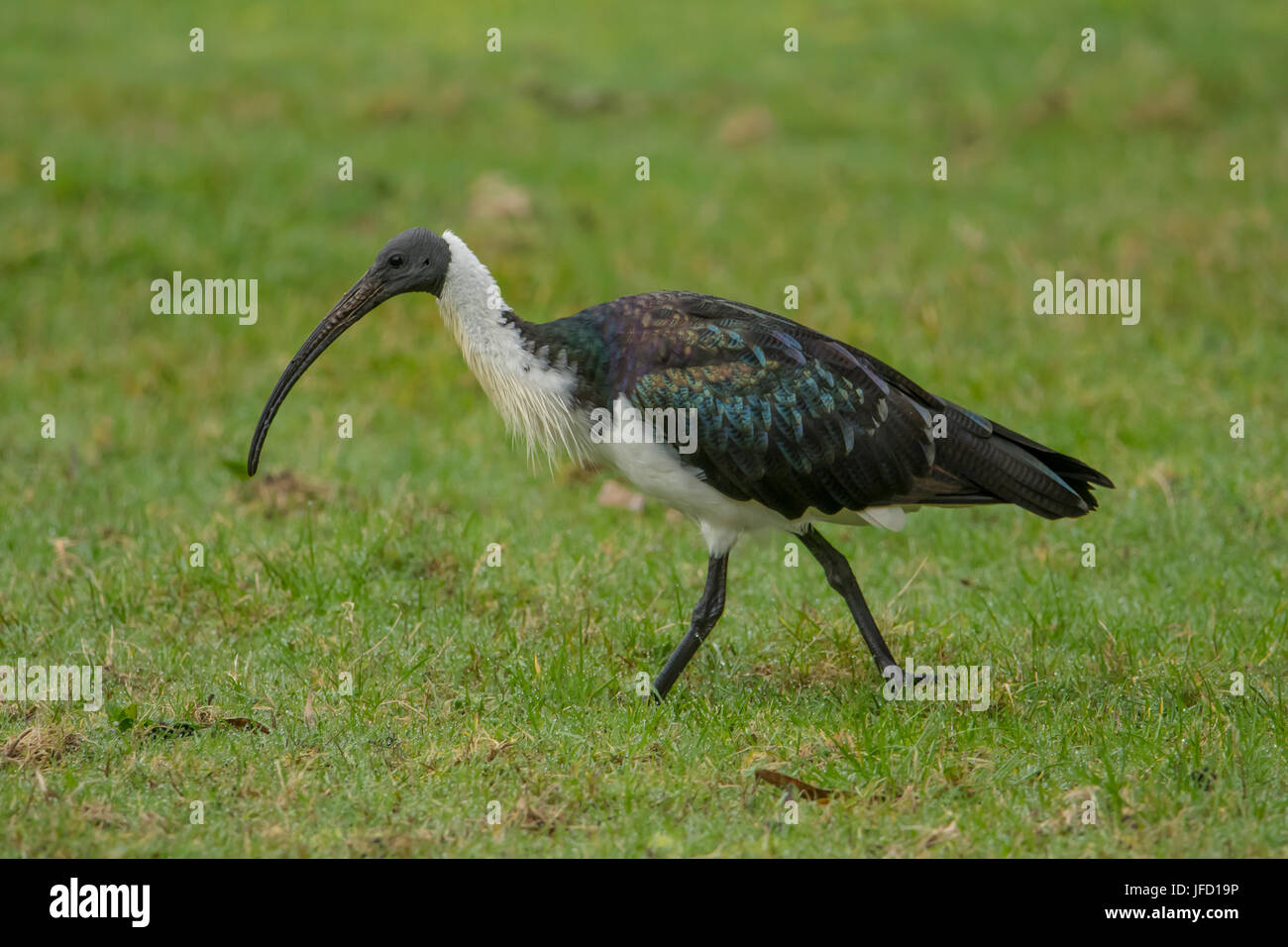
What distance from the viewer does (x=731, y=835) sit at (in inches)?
191

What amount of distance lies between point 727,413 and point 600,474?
2.21 meters

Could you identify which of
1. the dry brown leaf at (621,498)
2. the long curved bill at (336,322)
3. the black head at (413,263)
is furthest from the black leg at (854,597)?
the dry brown leaf at (621,498)

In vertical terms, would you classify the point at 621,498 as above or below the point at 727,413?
below

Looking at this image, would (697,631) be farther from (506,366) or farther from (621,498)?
(621,498)

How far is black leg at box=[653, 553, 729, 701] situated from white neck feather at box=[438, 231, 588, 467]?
0.71 metres

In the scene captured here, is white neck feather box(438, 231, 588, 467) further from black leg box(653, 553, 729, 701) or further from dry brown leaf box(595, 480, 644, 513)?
dry brown leaf box(595, 480, 644, 513)

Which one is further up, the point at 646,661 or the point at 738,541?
the point at 738,541

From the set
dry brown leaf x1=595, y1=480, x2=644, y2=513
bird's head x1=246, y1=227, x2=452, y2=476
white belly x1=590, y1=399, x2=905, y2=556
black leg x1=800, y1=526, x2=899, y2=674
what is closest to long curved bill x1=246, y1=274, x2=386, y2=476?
bird's head x1=246, y1=227, x2=452, y2=476

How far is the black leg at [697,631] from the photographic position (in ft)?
19.6

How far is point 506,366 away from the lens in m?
5.84

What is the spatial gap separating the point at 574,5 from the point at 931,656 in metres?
12.6

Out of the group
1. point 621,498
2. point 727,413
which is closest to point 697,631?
point 727,413
